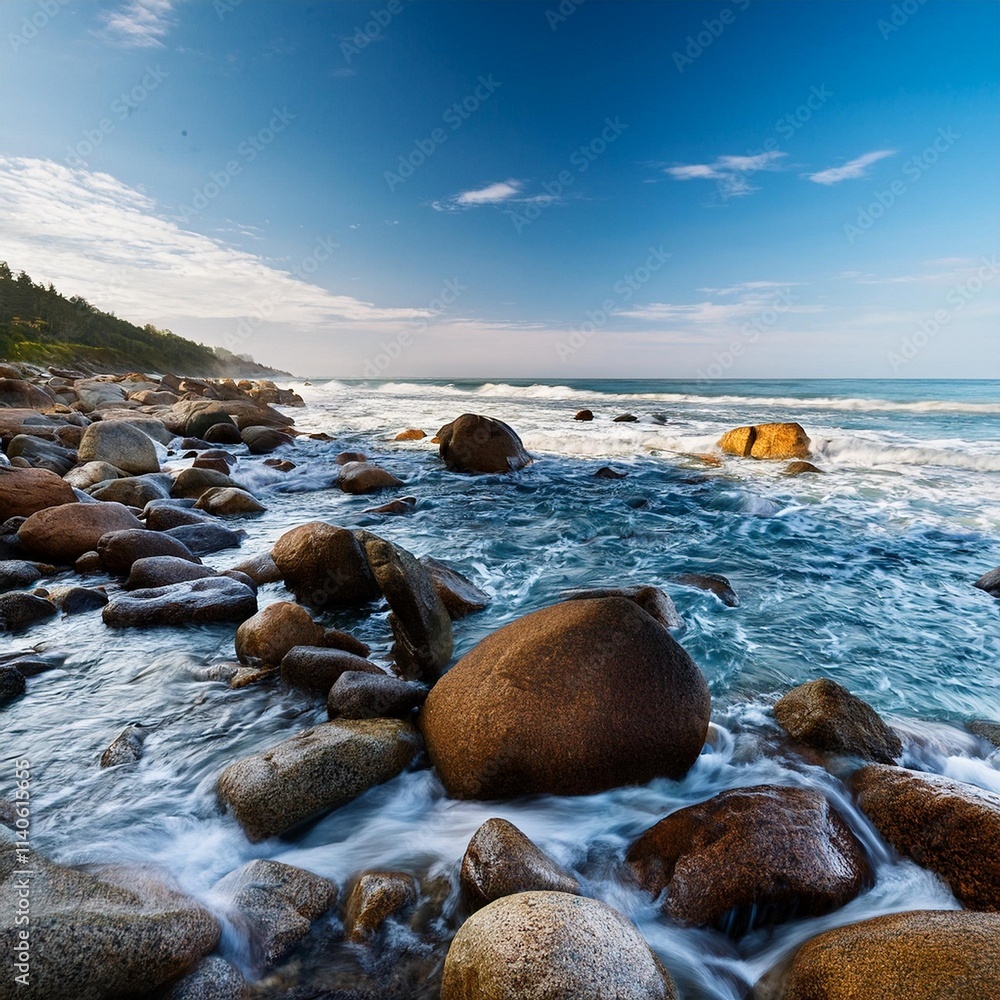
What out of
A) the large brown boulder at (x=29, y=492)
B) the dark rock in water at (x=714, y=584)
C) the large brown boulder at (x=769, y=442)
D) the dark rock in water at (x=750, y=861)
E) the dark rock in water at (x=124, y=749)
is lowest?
the dark rock in water at (x=124, y=749)

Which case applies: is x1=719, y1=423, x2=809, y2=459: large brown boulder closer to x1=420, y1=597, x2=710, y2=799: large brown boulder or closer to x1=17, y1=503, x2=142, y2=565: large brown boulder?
x1=420, y1=597, x2=710, y2=799: large brown boulder

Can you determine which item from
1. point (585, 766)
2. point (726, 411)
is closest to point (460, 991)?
point (585, 766)

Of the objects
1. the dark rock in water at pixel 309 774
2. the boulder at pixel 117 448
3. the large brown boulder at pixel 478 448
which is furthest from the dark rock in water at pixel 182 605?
the large brown boulder at pixel 478 448

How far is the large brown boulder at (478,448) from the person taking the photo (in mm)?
13336

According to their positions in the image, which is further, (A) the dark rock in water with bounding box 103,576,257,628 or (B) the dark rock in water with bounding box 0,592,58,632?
(A) the dark rock in water with bounding box 103,576,257,628

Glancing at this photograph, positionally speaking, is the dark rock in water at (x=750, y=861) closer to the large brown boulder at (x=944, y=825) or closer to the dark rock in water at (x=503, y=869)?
the large brown boulder at (x=944, y=825)

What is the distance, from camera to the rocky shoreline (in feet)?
6.00

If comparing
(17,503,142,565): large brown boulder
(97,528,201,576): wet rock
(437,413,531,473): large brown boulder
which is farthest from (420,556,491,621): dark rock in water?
(437,413,531,473): large brown boulder

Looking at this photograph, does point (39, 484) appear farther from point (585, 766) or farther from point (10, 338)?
point (10, 338)

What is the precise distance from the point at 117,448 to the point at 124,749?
30.8ft

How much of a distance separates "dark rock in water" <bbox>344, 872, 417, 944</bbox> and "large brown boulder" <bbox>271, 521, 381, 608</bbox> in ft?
11.4

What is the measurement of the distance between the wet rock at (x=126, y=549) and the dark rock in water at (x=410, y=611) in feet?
10.7

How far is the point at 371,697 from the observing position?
360 centimetres

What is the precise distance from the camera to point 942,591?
638 centimetres
